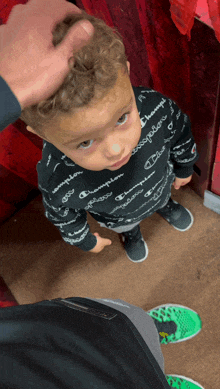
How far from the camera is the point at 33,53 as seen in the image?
39 centimetres

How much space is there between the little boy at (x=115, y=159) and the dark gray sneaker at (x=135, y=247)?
25cm

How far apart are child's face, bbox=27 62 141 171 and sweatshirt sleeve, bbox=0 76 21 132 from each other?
93 mm

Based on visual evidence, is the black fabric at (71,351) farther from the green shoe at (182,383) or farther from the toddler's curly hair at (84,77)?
the green shoe at (182,383)

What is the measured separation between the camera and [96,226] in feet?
4.93

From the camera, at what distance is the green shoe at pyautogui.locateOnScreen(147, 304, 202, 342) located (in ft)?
3.90

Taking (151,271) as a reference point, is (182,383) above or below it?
below

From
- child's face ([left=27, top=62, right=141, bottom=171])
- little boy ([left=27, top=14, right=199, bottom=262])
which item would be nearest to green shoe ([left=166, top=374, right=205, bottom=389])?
little boy ([left=27, top=14, right=199, bottom=262])

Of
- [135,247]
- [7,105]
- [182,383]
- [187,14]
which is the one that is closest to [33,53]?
[7,105]

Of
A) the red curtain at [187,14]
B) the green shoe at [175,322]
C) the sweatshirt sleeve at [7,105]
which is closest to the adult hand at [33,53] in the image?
the sweatshirt sleeve at [7,105]

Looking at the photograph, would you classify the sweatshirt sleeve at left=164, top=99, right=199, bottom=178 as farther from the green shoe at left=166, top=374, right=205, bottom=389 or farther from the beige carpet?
the green shoe at left=166, top=374, right=205, bottom=389

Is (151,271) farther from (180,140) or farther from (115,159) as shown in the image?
(115,159)

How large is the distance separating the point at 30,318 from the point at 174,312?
2.51 feet

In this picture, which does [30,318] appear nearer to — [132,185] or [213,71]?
[132,185]

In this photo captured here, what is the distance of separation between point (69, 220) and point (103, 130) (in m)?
0.42
